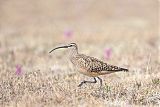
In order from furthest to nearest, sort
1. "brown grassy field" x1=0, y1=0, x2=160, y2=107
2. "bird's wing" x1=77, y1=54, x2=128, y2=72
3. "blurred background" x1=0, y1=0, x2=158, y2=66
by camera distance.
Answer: "blurred background" x1=0, y1=0, x2=158, y2=66 → "bird's wing" x1=77, y1=54, x2=128, y2=72 → "brown grassy field" x1=0, y1=0, x2=160, y2=107

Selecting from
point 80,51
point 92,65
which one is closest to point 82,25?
point 80,51

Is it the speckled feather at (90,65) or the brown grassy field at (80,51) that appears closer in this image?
the brown grassy field at (80,51)

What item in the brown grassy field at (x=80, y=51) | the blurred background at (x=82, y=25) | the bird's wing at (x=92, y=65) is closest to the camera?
the brown grassy field at (x=80, y=51)

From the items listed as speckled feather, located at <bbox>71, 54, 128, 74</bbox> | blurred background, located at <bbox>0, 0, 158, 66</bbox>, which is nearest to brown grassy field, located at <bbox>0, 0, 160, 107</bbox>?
blurred background, located at <bbox>0, 0, 158, 66</bbox>

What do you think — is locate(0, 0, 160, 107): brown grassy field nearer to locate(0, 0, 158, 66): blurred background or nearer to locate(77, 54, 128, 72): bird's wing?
locate(0, 0, 158, 66): blurred background

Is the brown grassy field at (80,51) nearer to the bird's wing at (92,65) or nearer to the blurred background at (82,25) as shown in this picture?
the blurred background at (82,25)

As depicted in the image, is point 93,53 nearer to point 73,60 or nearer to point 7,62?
point 7,62

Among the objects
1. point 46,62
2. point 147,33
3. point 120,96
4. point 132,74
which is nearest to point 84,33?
point 147,33

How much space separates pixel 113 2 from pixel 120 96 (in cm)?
2357

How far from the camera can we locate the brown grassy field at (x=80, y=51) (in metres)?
9.84

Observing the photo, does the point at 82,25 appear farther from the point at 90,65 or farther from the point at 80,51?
the point at 90,65

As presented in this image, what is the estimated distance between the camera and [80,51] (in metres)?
18.6

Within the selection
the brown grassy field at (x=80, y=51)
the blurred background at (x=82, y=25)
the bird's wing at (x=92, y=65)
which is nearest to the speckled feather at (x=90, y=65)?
the bird's wing at (x=92, y=65)

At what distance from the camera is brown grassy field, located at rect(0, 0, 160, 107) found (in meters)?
9.84
